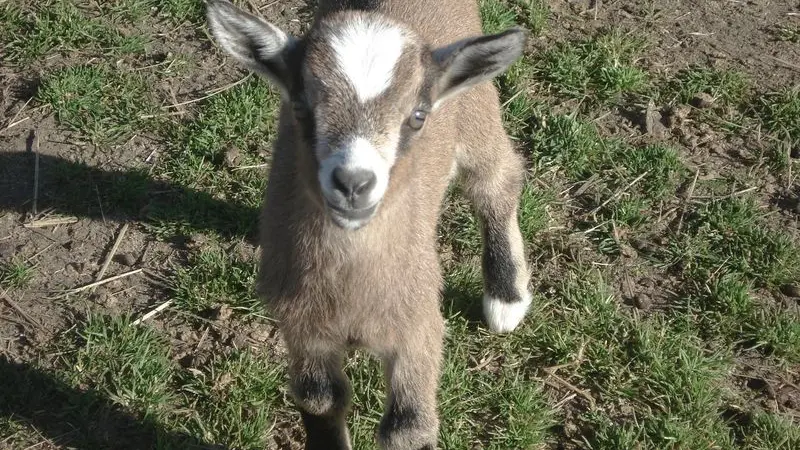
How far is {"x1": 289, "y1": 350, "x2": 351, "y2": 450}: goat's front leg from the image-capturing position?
13.9 feet

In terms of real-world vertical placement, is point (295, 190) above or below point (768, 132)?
above

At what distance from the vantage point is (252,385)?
4.98 m

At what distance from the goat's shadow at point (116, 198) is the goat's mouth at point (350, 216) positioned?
2.18 meters

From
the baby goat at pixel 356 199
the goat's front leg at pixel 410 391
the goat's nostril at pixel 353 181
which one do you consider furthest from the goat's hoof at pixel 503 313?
the goat's nostril at pixel 353 181

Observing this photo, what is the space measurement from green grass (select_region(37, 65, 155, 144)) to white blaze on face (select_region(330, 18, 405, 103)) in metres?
2.87

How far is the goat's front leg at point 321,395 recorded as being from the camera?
→ 4.25m

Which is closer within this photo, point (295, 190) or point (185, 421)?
point (295, 190)

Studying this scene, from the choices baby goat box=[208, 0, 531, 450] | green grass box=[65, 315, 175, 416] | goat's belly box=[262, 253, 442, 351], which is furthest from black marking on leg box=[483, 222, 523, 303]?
green grass box=[65, 315, 175, 416]

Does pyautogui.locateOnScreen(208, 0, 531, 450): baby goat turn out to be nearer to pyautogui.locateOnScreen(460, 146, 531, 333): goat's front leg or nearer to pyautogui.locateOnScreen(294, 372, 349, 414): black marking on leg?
pyautogui.locateOnScreen(294, 372, 349, 414): black marking on leg

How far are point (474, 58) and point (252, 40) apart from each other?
944 mm

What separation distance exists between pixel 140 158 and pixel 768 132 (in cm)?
422

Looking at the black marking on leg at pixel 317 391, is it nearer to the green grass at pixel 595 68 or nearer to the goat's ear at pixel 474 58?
the goat's ear at pixel 474 58

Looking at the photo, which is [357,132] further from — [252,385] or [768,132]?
[768,132]

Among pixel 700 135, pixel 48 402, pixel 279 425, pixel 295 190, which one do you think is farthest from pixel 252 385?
pixel 700 135
